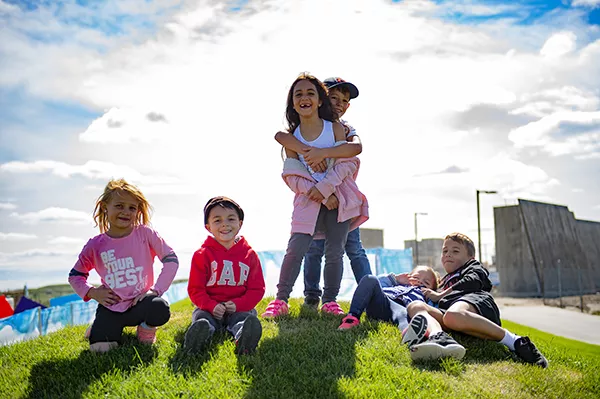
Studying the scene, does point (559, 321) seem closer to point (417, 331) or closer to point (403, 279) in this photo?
point (403, 279)

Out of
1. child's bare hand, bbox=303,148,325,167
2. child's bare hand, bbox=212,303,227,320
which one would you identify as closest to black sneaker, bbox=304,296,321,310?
child's bare hand, bbox=303,148,325,167

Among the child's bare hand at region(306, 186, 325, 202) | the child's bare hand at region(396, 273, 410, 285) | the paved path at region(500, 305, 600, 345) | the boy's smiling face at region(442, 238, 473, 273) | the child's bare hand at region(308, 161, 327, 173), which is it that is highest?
the child's bare hand at region(308, 161, 327, 173)

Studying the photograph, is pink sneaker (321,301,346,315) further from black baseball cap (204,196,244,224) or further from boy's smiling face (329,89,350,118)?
boy's smiling face (329,89,350,118)

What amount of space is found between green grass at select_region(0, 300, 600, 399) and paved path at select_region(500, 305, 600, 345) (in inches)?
455

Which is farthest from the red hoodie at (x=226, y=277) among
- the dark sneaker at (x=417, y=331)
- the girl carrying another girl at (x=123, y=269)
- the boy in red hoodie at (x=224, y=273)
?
the dark sneaker at (x=417, y=331)

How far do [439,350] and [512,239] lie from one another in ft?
108

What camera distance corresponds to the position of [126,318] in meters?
4.12

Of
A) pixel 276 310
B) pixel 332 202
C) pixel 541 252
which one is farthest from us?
pixel 541 252

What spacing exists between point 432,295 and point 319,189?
1.40 metres

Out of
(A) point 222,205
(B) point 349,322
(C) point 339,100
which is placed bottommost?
(B) point 349,322

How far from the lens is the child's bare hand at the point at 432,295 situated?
183 inches

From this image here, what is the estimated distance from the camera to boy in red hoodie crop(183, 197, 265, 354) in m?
4.12

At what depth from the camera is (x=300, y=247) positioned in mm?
4965

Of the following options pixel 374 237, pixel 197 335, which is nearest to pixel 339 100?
pixel 197 335
